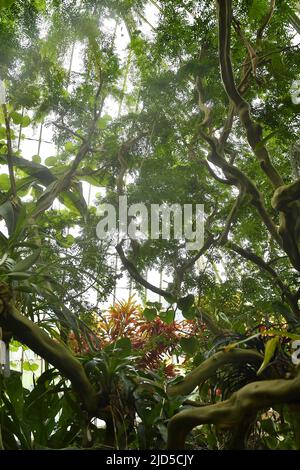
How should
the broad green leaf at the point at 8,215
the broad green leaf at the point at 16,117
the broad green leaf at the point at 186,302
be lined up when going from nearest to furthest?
the broad green leaf at the point at 186,302 < the broad green leaf at the point at 8,215 < the broad green leaf at the point at 16,117

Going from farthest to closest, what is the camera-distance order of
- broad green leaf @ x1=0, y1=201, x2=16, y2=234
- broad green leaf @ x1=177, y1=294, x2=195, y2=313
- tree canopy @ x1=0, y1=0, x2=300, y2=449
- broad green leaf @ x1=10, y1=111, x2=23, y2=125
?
broad green leaf @ x1=10, y1=111, x2=23, y2=125 → broad green leaf @ x1=0, y1=201, x2=16, y2=234 → broad green leaf @ x1=177, y1=294, x2=195, y2=313 → tree canopy @ x1=0, y1=0, x2=300, y2=449

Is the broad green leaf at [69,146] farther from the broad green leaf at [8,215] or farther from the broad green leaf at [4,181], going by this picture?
the broad green leaf at [8,215]

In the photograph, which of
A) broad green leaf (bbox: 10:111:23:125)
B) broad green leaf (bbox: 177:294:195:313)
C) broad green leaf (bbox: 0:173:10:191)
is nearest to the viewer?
broad green leaf (bbox: 177:294:195:313)

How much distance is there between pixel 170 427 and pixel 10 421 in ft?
1.99

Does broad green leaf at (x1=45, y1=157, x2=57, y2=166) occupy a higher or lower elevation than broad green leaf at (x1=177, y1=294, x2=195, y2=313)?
higher

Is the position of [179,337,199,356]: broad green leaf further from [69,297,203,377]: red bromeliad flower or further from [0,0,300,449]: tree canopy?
[69,297,203,377]: red bromeliad flower

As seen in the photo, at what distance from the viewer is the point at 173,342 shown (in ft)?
7.80

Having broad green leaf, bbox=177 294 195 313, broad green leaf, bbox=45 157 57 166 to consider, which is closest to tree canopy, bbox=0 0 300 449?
broad green leaf, bbox=177 294 195 313

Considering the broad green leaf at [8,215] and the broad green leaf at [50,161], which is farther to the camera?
the broad green leaf at [50,161]

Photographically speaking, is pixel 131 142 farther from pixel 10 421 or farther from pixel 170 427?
pixel 170 427

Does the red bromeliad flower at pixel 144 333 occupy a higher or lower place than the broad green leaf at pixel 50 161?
lower

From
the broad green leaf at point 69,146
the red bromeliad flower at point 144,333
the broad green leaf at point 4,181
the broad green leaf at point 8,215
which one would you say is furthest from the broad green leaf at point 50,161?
the broad green leaf at point 8,215

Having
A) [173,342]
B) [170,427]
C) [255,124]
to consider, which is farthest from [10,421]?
[255,124]

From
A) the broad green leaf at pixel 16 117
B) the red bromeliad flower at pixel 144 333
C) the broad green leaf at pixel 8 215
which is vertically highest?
the broad green leaf at pixel 16 117
